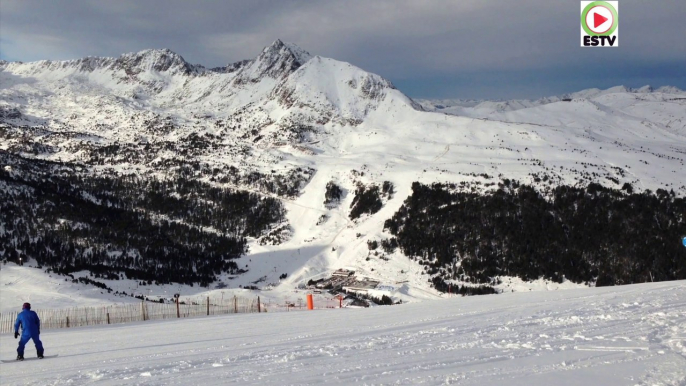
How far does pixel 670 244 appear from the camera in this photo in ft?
193

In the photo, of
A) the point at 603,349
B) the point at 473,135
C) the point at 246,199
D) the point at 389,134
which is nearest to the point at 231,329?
the point at 603,349

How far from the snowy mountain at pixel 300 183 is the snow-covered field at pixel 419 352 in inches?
1723

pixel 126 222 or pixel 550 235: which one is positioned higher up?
pixel 126 222

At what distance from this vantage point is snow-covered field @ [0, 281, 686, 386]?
31.8ft

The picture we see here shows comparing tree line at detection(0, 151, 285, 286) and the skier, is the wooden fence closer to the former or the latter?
the skier

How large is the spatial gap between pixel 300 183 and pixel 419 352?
103 m

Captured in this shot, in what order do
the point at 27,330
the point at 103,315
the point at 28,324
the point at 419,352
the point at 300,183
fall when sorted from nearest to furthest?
the point at 419,352, the point at 27,330, the point at 28,324, the point at 103,315, the point at 300,183

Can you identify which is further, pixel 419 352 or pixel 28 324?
pixel 28 324

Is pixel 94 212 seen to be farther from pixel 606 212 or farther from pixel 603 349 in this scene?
pixel 603 349

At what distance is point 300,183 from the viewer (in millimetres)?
114125

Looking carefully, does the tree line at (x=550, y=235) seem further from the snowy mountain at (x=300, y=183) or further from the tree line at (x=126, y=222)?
the tree line at (x=126, y=222)

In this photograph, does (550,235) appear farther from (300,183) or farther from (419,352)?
(300,183)

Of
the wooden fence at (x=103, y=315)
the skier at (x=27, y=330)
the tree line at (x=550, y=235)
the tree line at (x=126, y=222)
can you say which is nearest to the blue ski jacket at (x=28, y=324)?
the skier at (x=27, y=330)

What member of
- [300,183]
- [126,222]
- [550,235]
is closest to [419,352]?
[550,235]
